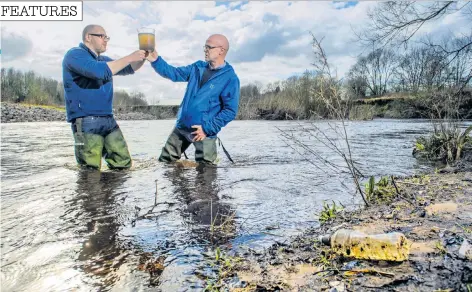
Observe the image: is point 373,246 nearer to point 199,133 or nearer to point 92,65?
point 199,133

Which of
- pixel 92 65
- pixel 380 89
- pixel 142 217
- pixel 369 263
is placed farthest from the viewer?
pixel 380 89

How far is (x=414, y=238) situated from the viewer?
7.50ft

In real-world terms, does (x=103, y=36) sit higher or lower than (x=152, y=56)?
higher

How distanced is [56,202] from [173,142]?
2430 millimetres

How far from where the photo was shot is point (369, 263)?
6.46ft

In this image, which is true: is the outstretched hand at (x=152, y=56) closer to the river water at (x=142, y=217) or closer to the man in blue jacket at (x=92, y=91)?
the man in blue jacket at (x=92, y=91)

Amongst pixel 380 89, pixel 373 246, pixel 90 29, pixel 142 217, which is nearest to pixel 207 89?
pixel 90 29

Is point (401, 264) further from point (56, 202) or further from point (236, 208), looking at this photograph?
point (56, 202)

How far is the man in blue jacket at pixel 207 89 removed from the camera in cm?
526

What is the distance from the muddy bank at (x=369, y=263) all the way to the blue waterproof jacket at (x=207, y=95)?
2.79 m

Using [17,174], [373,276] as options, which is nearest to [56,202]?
[17,174]

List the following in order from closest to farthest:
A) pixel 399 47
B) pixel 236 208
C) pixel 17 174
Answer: pixel 236 208
pixel 17 174
pixel 399 47

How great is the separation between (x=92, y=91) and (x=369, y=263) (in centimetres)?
422

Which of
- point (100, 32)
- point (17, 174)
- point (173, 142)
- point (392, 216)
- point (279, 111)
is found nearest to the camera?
point (392, 216)
